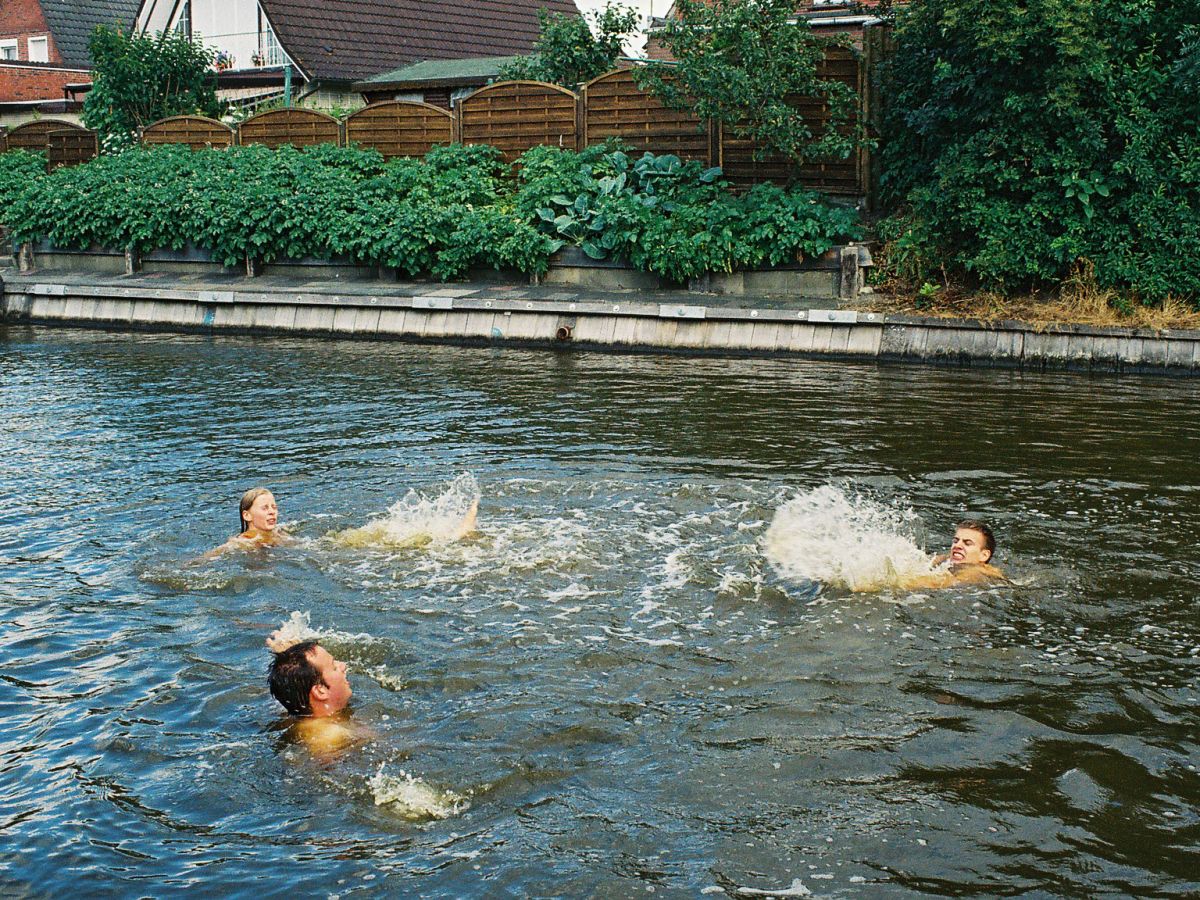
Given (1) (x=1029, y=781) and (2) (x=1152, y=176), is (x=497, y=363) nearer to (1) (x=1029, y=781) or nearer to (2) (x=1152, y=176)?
(2) (x=1152, y=176)

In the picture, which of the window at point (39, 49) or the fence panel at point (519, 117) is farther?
the window at point (39, 49)

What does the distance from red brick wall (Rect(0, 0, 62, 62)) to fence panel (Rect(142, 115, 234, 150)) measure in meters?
22.9

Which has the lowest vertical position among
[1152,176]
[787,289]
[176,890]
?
[176,890]

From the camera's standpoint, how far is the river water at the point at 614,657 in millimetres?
5535

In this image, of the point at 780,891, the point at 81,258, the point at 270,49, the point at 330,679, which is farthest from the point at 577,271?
the point at 270,49

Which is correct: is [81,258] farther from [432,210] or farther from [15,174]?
[432,210]

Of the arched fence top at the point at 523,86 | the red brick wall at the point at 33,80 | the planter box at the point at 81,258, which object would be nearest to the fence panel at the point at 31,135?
the planter box at the point at 81,258

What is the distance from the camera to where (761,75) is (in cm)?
1927

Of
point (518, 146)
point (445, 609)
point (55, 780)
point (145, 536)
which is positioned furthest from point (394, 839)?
point (518, 146)

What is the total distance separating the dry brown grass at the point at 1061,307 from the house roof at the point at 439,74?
13737 millimetres

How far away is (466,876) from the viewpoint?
5336mm

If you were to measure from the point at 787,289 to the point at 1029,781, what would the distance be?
1426 cm

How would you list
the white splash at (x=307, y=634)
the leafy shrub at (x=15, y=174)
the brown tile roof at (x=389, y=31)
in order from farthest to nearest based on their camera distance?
the brown tile roof at (x=389, y=31)
the leafy shrub at (x=15, y=174)
the white splash at (x=307, y=634)

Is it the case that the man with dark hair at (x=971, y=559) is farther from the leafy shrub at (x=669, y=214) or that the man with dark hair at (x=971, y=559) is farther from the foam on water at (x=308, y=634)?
the leafy shrub at (x=669, y=214)
